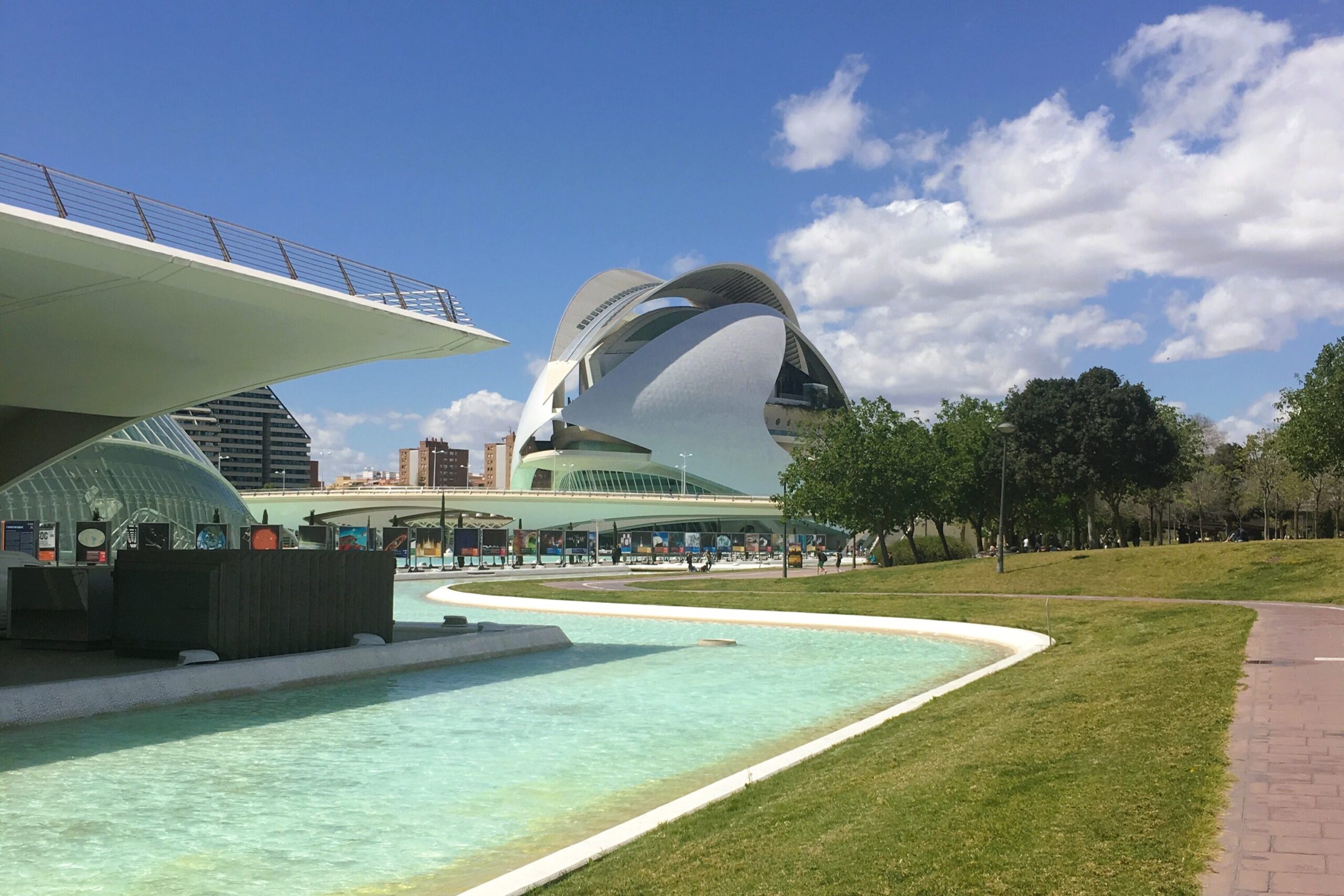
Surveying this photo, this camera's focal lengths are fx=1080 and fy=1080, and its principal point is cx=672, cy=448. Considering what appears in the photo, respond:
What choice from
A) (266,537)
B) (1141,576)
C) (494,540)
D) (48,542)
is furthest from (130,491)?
(1141,576)

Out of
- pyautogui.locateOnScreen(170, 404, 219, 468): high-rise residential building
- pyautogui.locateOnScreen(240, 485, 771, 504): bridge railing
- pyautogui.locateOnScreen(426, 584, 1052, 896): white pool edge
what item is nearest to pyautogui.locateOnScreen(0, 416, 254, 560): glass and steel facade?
pyautogui.locateOnScreen(426, 584, 1052, 896): white pool edge

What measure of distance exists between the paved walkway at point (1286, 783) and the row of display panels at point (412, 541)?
13.8 m

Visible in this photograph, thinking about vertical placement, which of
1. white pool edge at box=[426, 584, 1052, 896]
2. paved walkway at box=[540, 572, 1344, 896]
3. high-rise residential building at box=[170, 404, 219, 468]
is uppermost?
high-rise residential building at box=[170, 404, 219, 468]

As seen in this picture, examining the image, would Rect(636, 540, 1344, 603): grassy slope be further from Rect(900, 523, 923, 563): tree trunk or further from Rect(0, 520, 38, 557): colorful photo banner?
Rect(0, 520, 38, 557): colorful photo banner

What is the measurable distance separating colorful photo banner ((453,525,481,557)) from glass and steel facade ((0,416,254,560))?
9.47 meters

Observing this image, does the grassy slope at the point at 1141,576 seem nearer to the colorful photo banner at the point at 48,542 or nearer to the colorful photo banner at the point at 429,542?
the colorful photo banner at the point at 429,542

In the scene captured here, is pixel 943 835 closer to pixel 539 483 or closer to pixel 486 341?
pixel 486 341

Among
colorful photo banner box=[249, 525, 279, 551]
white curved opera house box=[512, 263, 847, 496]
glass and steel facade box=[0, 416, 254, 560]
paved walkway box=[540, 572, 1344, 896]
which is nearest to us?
paved walkway box=[540, 572, 1344, 896]

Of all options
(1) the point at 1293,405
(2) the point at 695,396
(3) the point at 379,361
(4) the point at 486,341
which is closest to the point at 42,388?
(3) the point at 379,361

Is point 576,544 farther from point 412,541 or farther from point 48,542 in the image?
point 48,542

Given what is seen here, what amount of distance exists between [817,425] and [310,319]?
138ft

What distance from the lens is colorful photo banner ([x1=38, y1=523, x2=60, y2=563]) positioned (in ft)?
118

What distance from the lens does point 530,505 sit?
9250 cm

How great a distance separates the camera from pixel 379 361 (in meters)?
21.2
